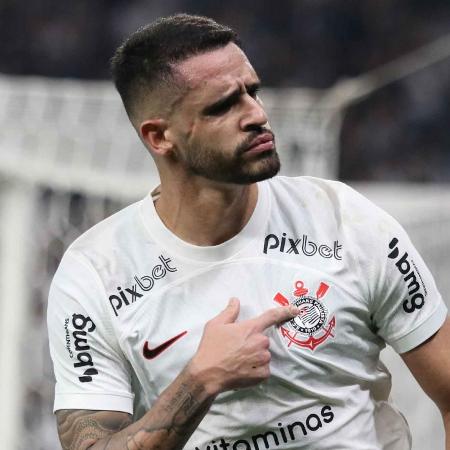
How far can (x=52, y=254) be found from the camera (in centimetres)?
484

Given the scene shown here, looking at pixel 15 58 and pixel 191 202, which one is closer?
pixel 191 202

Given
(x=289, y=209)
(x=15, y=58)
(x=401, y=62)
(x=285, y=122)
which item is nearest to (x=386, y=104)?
(x=401, y=62)

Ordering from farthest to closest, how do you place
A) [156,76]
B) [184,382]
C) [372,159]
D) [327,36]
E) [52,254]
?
[327,36] < [372,159] < [52,254] < [156,76] < [184,382]

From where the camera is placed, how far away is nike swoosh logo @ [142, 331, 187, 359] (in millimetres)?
2764

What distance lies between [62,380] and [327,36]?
9.82 meters

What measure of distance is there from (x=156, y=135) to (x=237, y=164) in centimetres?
27

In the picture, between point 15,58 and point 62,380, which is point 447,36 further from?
point 62,380

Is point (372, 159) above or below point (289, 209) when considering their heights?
below

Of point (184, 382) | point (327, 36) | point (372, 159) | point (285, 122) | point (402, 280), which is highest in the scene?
point (402, 280)

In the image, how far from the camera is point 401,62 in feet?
39.5

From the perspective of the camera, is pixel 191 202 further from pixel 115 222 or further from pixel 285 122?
pixel 285 122

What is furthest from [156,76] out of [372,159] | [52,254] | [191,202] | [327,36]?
[327,36]

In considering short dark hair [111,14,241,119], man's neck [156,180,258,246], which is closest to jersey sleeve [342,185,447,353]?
man's neck [156,180,258,246]

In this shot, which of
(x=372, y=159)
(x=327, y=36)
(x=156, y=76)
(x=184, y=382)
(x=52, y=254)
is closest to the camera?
(x=184, y=382)
